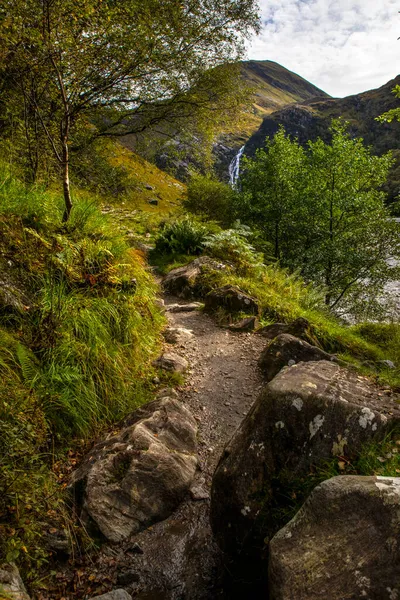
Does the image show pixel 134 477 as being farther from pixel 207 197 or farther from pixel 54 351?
pixel 207 197

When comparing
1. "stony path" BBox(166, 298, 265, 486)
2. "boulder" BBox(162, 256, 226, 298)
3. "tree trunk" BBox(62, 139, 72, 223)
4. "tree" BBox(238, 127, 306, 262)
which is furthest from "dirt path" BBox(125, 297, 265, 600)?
"tree" BBox(238, 127, 306, 262)

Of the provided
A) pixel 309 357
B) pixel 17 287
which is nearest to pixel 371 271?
pixel 309 357

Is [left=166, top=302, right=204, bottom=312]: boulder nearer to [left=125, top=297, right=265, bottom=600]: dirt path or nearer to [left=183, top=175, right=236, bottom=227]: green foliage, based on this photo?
[left=125, top=297, right=265, bottom=600]: dirt path

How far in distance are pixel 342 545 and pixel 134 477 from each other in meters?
2.25

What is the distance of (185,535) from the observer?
353cm

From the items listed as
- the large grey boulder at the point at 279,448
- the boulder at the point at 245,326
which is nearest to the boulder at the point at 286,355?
the boulder at the point at 245,326

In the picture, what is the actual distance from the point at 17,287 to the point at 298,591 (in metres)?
4.75

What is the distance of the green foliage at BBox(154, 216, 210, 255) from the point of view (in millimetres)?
13680

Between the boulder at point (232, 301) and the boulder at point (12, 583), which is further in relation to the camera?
the boulder at point (232, 301)

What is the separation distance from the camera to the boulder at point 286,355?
618cm

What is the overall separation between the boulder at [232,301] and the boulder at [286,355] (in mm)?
2277

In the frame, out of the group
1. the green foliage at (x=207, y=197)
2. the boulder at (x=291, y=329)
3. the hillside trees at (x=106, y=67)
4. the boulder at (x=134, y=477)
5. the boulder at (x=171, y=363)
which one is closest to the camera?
the boulder at (x=134, y=477)

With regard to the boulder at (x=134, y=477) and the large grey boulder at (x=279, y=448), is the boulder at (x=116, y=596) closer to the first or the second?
the boulder at (x=134, y=477)

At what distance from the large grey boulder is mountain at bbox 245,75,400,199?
441 feet
